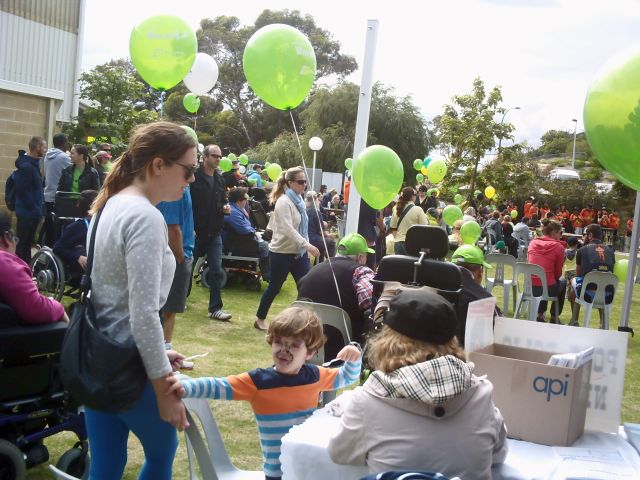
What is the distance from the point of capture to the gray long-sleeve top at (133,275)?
1.95m

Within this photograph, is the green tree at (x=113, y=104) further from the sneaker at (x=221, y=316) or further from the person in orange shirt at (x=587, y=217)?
the person in orange shirt at (x=587, y=217)

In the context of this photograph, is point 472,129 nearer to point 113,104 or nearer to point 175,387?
point 113,104

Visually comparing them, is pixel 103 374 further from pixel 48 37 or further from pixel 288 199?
pixel 48 37

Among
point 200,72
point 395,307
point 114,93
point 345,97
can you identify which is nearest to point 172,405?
point 395,307

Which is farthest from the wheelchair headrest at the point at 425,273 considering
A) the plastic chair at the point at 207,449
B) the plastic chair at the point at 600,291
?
the plastic chair at the point at 600,291

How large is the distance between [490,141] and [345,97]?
11.9 meters

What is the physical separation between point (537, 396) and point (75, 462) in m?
2.17

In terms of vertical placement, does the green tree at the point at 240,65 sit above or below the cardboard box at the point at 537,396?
above

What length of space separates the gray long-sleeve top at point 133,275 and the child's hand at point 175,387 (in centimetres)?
3

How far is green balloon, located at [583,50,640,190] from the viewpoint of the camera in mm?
3045

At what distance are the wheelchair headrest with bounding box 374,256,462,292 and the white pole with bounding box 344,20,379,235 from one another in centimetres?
263

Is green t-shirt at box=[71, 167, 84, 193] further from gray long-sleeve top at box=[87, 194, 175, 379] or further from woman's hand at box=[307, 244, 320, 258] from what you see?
gray long-sleeve top at box=[87, 194, 175, 379]

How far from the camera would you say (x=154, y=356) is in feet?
6.44

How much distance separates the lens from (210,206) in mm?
6605
